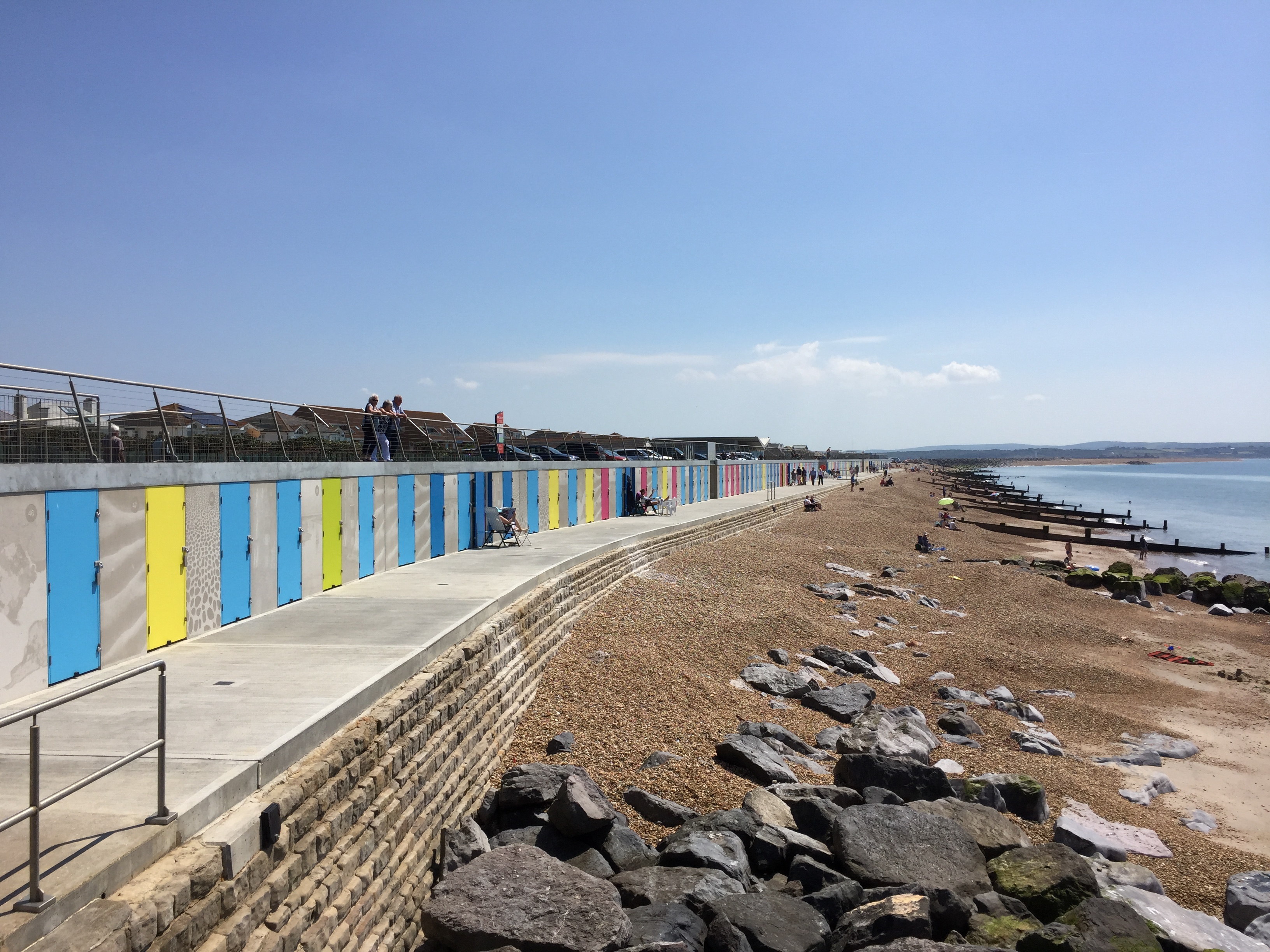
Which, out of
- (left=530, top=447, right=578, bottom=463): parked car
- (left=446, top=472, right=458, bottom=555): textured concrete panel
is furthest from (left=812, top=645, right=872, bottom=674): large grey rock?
(left=530, top=447, right=578, bottom=463): parked car

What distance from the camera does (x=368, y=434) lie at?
1372cm

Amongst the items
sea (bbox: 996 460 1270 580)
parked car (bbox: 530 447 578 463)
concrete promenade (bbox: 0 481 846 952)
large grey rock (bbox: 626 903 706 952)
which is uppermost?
parked car (bbox: 530 447 578 463)

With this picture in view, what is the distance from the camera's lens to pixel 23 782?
476cm

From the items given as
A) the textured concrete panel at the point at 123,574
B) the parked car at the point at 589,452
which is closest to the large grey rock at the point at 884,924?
the textured concrete panel at the point at 123,574

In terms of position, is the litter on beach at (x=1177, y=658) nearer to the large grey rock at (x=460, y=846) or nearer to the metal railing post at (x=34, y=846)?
the large grey rock at (x=460, y=846)

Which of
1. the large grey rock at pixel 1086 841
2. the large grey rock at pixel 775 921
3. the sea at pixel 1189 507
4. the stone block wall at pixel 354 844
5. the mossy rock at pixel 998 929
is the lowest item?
the sea at pixel 1189 507

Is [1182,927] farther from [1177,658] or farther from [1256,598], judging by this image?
[1256,598]

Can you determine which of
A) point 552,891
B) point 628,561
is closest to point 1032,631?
point 628,561

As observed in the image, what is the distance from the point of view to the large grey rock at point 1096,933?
5.76 meters

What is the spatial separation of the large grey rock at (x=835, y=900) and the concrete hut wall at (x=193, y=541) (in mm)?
6434

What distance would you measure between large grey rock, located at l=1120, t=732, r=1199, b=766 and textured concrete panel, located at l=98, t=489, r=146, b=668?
1275 cm

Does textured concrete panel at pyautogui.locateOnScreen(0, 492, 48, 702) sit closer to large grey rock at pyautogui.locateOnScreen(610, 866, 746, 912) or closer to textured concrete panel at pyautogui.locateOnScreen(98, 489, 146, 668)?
textured concrete panel at pyautogui.locateOnScreen(98, 489, 146, 668)

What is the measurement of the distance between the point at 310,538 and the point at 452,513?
475 centimetres

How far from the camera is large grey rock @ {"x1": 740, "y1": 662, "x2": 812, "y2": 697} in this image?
39.9ft
